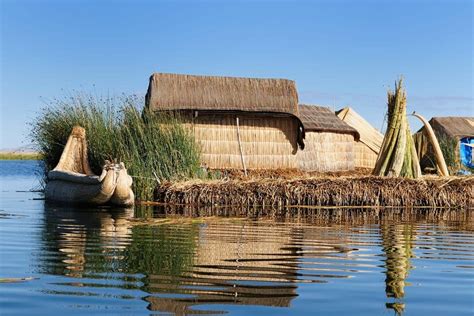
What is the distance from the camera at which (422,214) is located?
1445cm

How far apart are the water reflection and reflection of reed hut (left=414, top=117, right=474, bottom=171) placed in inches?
612

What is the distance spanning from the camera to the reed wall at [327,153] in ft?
81.8

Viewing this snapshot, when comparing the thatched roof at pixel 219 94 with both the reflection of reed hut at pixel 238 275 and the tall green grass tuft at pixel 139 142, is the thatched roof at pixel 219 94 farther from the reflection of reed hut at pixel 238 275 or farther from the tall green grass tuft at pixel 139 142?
the reflection of reed hut at pixel 238 275

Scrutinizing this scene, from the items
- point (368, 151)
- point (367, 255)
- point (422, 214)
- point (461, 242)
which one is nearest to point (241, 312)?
point (367, 255)

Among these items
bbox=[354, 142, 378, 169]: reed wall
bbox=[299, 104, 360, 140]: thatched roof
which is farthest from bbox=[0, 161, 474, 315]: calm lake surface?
bbox=[354, 142, 378, 169]: reed wall

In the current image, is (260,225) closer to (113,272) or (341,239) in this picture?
(341,239)

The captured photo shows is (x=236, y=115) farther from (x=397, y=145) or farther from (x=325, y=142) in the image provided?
(x=397, y=145)

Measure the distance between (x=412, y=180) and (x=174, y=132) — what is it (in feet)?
18.0

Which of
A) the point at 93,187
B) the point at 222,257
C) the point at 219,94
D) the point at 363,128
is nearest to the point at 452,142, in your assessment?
Result: the point at 363,128

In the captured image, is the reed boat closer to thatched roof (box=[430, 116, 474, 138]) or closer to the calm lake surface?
the calm lake surface

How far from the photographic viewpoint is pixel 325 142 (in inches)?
1019

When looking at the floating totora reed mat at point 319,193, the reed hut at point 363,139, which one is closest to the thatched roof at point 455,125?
the reed hut at point 363,139

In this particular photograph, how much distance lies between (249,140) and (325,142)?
4.73 metres

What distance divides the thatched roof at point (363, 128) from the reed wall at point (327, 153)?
7.64 feet
